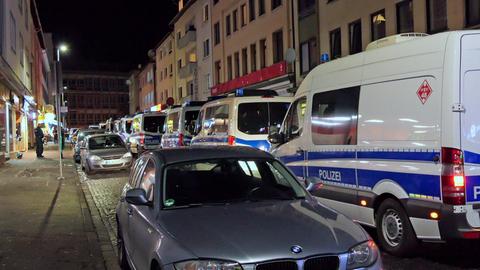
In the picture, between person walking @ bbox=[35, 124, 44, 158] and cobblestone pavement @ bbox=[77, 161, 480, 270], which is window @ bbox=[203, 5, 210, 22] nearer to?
person walking @ bbox=[35, 124, 44, 158]

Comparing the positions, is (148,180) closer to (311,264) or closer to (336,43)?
(311,264)

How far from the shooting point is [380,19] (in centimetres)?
2005

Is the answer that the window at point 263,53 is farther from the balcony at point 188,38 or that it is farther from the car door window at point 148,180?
the car door window at point 148,180

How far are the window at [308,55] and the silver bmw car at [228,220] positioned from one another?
758 inches

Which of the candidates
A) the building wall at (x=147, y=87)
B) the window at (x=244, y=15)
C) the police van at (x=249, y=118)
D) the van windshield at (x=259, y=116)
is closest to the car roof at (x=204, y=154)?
the police van at (x=249, y=118)

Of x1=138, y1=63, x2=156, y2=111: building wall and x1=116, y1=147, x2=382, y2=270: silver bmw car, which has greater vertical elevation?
x1=138, y1=63, x2=156, y2=111: building wall

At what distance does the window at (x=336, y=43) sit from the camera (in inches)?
897

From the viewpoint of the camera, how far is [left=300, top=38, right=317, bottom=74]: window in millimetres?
24703

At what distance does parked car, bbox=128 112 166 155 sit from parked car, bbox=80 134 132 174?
4049 millimetres

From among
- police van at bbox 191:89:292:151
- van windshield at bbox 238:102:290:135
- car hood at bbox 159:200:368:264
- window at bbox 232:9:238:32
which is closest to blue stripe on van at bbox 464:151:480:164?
car hood at bbox 159:200:368:264

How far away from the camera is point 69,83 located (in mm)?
100688

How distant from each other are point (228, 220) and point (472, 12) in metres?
13.7

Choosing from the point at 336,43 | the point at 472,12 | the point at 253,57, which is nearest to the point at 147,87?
the point at 253,57

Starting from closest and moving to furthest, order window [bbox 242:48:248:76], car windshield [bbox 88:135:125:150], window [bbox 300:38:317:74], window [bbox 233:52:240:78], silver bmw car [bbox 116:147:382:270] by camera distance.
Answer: silver bmw car [bbox 116:147:382:270]
car windshield [bbox 88:135:125:150]
window [bbox 300:38:317:74]
window [bbox 242:48:248:76]
window [bbox 233:52:240:78]
